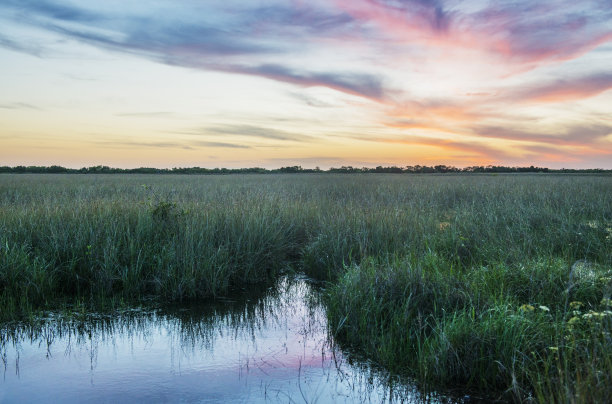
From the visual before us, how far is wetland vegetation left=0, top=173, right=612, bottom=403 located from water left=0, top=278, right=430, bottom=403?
0.38 m

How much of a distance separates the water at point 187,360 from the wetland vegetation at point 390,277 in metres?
0.38

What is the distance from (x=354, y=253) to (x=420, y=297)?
3.04m

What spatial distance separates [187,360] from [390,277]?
8.43ft

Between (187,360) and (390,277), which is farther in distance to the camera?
(390,277)

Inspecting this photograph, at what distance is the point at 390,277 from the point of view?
533cm

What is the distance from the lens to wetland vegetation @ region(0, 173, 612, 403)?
12.7 feet

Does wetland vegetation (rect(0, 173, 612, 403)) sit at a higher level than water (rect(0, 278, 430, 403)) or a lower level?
higher

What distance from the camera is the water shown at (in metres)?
3.91

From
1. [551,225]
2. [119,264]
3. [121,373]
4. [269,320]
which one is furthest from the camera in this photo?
[551,225]

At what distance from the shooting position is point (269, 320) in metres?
5.81

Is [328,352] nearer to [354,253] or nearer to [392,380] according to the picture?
[392,380]

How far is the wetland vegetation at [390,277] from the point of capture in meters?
3.88

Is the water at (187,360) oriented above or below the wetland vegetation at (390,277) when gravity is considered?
below

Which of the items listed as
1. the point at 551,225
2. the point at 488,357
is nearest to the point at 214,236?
the point at 488,357
